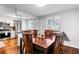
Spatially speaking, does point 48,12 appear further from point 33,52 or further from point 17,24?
point 33,52

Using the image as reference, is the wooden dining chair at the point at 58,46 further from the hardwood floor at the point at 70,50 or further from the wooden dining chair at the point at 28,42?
the wooden dining chair at the point at 28,42

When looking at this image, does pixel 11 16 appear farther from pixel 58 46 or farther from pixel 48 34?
pixel 58 46

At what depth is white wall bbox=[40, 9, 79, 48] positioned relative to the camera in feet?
4.02

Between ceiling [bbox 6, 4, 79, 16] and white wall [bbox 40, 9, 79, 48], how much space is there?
0.22ft

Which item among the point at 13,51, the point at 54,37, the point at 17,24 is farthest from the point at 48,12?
the point at 13,51

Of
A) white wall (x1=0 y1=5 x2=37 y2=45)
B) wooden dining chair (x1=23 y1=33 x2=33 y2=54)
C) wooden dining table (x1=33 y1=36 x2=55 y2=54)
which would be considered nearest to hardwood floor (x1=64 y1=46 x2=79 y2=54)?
wooden dining table (x1=33 y1=36 x2=55 y2=54)

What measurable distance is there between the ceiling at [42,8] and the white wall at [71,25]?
7 cm

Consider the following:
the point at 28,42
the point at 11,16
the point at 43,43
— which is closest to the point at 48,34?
the point at 43,43

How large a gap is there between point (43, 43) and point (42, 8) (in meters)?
0.51

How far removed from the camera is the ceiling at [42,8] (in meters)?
1.21

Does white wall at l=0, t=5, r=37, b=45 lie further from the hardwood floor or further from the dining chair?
the hardwood floor

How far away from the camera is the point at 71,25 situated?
1243mm
